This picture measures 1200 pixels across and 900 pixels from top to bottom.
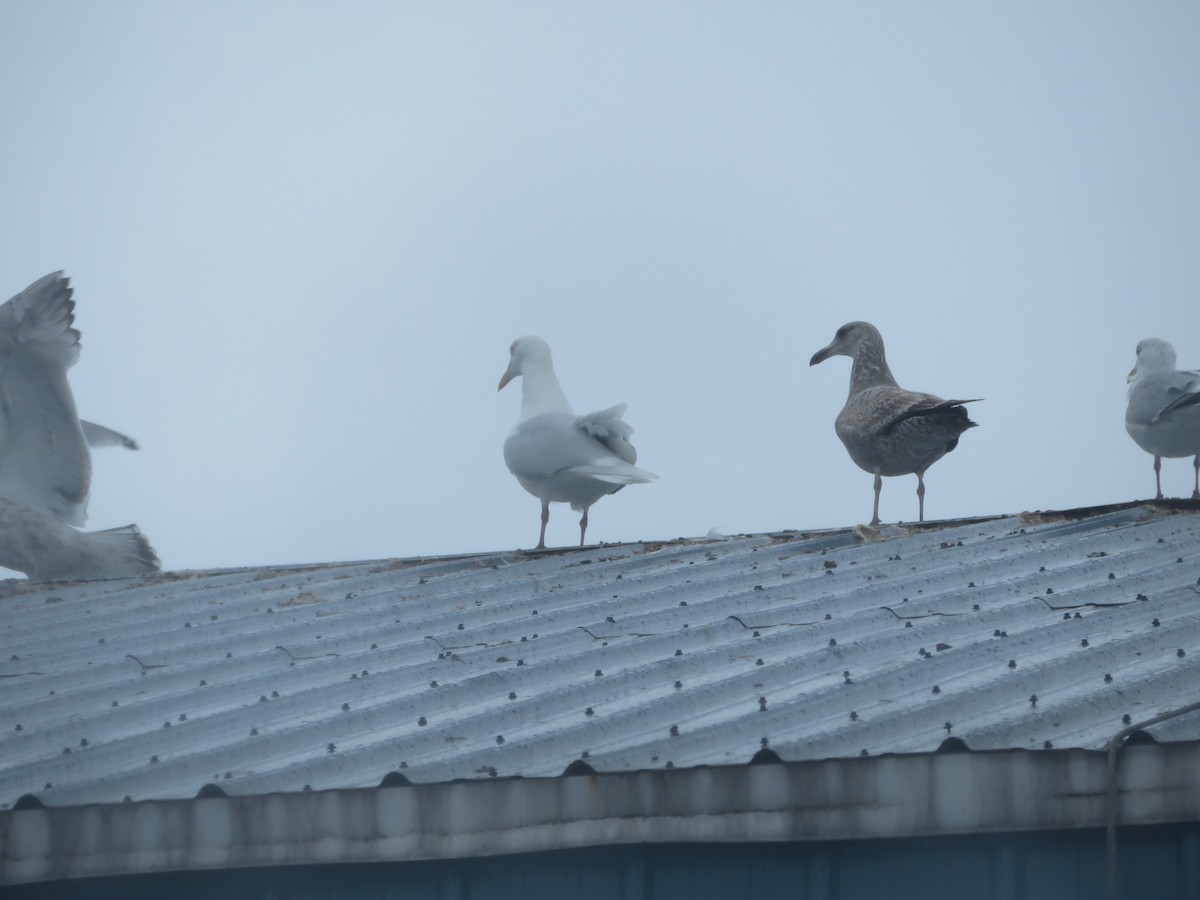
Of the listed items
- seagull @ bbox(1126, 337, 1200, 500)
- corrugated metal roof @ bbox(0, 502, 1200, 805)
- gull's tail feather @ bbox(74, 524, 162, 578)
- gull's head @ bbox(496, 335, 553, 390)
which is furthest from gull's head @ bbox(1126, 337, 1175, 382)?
gull's tail feather @ bbox(74, 524, 162, 578)

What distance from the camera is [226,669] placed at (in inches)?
247

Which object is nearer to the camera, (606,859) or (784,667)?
(606,859)

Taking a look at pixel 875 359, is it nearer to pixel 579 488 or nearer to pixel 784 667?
pixel 579 488

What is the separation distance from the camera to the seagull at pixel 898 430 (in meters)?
10.9

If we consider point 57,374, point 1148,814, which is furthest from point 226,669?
point 57,374

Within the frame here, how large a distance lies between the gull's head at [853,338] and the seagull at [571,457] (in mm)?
2688

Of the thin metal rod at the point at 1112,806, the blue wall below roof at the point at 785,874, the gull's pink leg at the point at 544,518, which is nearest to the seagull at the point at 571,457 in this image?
the gull's pink leg at the point at 544,518

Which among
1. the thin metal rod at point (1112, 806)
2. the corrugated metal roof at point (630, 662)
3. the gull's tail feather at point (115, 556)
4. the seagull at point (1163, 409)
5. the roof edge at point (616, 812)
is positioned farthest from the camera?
the seagull at point (1163, 409)

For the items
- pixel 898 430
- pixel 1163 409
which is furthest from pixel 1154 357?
pixel 898 430

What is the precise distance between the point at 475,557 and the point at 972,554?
9.30 ft

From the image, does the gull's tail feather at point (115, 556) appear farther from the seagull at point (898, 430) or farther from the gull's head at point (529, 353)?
the seagull at point (898, 430)

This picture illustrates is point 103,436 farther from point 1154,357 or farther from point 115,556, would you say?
point 1154,357

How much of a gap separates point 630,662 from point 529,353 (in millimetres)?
7668

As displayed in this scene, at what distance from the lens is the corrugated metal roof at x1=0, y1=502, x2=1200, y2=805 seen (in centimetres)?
434
